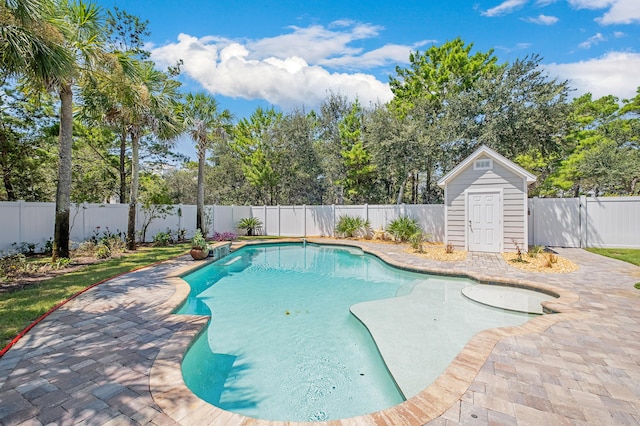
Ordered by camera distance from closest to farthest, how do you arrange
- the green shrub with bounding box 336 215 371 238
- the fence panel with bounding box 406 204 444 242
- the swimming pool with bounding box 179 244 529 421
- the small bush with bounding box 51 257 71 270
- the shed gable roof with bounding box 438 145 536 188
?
the swimming pool with bounding box 179 244 529 421 < the small bush with bounding box 51 257 71 270 < the shed gable roof with bounding box 438 145 536 188 < the fence panel with bounding box 406 204 444 242 < the green shrub with bounding box 336 215 371 238

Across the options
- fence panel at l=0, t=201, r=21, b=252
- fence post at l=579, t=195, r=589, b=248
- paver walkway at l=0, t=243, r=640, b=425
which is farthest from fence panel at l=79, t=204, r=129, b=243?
fence post at l=579, t=195, r=589, b=248

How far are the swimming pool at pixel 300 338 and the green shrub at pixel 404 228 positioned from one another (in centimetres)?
452

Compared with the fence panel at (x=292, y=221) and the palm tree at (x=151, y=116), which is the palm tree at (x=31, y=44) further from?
the fence panel at (x=292, y=221)

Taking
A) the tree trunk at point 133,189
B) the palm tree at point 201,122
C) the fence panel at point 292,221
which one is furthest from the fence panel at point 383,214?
the tree trunk at point 133,189

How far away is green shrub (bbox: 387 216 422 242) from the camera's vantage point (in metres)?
12.8

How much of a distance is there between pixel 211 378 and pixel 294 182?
1929 centimetres

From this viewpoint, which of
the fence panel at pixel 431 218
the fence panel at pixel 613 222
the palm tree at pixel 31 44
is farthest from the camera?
the fence panel at pixel 431 218

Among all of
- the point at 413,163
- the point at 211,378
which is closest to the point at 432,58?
the point at 413,163

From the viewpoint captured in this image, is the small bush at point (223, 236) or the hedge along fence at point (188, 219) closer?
the hedge along fence at point (188, 219)

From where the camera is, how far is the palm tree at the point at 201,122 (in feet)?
42.2

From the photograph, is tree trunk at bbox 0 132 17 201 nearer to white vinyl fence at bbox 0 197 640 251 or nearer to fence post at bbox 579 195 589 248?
white vinyl fence at bbox 0 197 640 251

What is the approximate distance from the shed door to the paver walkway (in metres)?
4.97

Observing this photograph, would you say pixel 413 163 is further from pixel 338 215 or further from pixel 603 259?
pixel 603 259

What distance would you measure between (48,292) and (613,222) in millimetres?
16256
